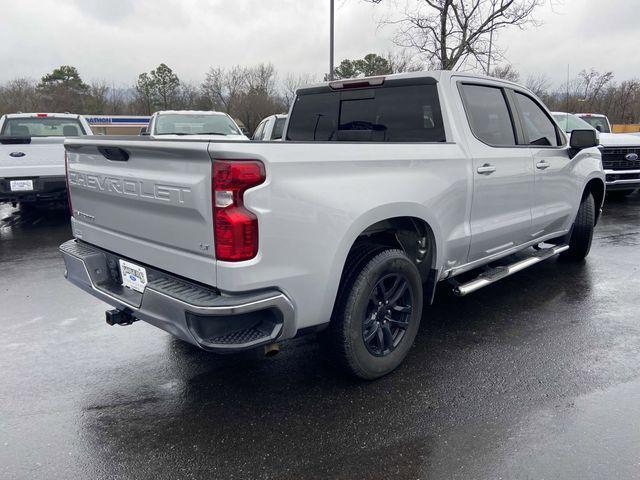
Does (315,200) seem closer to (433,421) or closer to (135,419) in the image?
(433,421)

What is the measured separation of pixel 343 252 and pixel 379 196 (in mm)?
436

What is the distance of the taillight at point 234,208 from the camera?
243cm

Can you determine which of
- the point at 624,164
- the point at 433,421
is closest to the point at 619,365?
the point at 433,421

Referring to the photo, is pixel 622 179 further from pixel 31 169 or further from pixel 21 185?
pixel 21 185

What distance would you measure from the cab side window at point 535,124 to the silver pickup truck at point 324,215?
5cm

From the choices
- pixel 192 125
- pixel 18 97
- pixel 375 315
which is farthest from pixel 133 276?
pixel 18 97

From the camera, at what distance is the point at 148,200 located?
2.80 m

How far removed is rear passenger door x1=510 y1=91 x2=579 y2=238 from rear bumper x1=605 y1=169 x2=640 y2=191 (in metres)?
5.92

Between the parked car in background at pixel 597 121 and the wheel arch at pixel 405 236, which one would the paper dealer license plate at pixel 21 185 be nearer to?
the wheel arch at pixel 405 236

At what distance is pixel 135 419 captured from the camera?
2.99m

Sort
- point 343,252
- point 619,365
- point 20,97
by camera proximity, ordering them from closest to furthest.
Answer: point 343,252, point 619,365, point 20,97

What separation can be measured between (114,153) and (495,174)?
2.79 m

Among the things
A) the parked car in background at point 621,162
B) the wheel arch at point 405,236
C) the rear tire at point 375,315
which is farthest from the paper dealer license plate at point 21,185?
the parked car in background at point 621,162

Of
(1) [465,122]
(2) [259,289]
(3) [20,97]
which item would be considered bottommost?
(2) [259,289]
